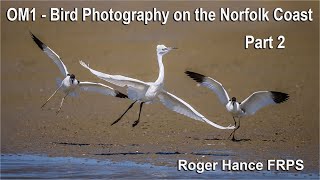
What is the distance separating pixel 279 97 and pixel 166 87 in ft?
15.1

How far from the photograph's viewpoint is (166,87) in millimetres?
17500

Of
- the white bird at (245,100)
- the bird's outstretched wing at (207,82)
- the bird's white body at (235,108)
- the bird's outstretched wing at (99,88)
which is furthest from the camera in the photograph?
the bird's outstretched wing at (99,88)

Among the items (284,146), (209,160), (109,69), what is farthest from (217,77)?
(209,160)

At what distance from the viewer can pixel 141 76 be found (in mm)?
17906

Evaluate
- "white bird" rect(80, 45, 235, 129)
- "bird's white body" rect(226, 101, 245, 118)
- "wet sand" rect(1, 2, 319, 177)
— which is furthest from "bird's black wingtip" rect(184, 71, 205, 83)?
"wet sand" rect(1, 2, 319, 177)

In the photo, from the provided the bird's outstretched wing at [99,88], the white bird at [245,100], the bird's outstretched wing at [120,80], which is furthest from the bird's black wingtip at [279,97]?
the bird's outstretched wing at [99,88]

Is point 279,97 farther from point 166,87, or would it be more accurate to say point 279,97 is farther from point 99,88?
point 166,87

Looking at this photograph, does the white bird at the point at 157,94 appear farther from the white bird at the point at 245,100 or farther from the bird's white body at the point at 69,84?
the bird's white body at the point at 69,84

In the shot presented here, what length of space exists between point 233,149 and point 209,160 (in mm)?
940

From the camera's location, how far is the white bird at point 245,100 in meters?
13.3

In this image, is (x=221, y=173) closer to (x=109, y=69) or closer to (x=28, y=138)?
(x=28, y=138)

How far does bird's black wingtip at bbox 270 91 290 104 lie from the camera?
1316cm

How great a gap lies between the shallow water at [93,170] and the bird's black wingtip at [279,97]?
1.80 meters

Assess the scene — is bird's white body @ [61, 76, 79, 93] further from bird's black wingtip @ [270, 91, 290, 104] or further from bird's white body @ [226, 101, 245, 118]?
bird's black wingtip @ [270, 91, 290, 104]
